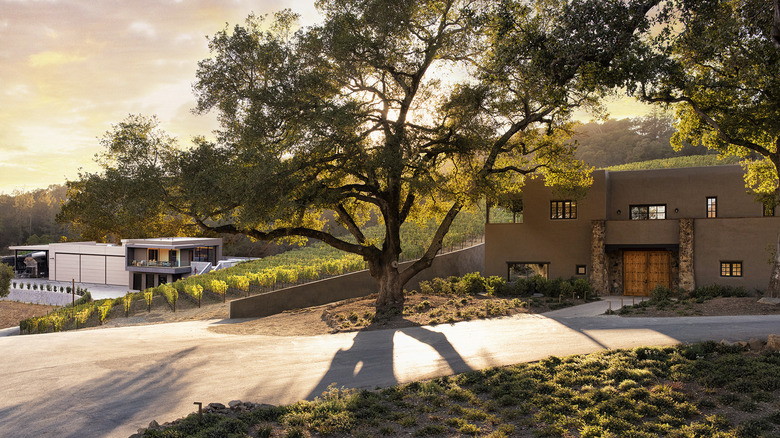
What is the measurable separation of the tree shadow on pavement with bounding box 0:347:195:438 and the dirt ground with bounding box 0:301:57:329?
1061 inches

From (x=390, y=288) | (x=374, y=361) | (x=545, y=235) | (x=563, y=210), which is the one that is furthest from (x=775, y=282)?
(x=374, y=361)

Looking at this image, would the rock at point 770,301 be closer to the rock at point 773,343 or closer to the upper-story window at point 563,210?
the rock at point 773,343

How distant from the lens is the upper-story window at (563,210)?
2217 cm

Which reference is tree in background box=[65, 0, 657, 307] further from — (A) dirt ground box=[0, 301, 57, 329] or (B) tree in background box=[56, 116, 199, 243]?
(A) dirt ground box=[0, 301, 57, 329]

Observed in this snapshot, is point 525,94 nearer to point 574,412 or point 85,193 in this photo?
point 574,412

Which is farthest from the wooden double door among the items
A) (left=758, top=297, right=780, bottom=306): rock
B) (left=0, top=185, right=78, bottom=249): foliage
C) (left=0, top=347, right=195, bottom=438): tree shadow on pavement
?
(left=0, top=185, right=78, bottom=249): foliage

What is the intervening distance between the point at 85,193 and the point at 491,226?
53.6 feet

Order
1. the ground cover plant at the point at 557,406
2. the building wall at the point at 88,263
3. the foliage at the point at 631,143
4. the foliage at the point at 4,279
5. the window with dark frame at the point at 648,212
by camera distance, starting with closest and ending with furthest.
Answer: the ground cover plant at the point at 557,406, the window with dark frame at the point at 648,212, the foliage at the point at 4,279, the building wall at the point at 88,263, the foliage at the point at 631,143

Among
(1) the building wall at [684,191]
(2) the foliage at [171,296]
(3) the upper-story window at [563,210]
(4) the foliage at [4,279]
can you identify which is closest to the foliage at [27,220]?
(4) the foliage at [4,279]

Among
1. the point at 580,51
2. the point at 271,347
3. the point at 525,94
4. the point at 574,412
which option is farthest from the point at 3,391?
the point at 525,94

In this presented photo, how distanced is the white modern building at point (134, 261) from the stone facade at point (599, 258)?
2839 centimetres

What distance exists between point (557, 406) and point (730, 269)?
17532 mm

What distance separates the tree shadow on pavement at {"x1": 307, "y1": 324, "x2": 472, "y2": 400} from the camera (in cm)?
877

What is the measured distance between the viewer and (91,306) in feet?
72.0
